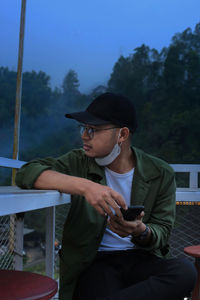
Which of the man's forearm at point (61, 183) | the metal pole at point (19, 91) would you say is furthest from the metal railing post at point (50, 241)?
the metal pole at point (19, 91)

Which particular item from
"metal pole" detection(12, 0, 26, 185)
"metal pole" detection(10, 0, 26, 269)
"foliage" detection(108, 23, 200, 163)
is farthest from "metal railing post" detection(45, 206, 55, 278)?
"foliage" detection(108, 23, 200, 163)

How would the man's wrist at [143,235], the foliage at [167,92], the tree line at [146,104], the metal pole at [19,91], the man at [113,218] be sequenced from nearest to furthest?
1. the man at [113,218]
2. the man's wrist at [143,235]
3. the metal pole at [19,91]
4. the foliage at [167,92]
5. the tree line at [146,104]

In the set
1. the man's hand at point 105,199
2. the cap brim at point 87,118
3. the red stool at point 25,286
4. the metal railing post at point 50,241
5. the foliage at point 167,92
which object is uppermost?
the foliage at point 167,92

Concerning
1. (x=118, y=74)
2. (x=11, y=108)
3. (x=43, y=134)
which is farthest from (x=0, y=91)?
(x=118, y=74)

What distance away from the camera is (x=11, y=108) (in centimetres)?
2178

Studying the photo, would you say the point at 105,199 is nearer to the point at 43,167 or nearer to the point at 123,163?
the point at 43,167

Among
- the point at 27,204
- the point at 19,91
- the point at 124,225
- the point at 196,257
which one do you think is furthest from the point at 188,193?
→ the point at 19,91

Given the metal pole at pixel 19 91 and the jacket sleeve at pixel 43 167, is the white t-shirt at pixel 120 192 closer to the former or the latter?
the jacket sleeve at pixel 43 167

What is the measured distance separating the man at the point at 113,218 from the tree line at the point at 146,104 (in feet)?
54.6

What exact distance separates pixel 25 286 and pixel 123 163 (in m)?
0.62

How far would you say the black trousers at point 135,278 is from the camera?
939 mm

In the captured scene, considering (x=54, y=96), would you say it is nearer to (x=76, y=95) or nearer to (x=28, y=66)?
(x=76, y=95)

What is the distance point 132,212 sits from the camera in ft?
2.99

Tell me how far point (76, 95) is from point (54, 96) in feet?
5.51
